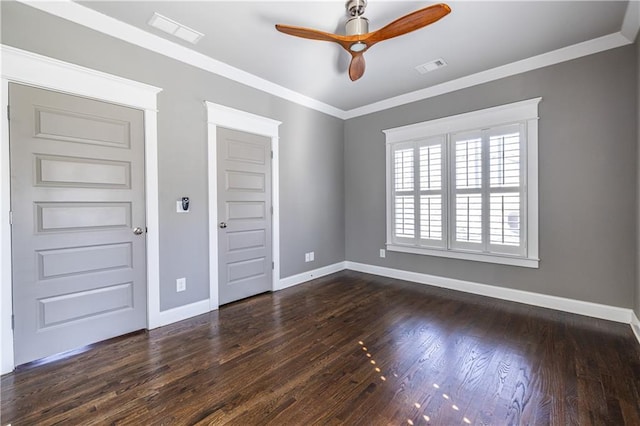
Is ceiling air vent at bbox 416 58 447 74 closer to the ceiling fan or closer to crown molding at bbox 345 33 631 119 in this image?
crown molding at bbox 345 33 631 119

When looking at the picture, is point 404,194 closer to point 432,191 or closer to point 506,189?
point 432,191

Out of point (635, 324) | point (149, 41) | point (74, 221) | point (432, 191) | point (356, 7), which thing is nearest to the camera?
point (356, 7)

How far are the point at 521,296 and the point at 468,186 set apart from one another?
1.44 meters

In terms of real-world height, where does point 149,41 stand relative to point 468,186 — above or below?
above

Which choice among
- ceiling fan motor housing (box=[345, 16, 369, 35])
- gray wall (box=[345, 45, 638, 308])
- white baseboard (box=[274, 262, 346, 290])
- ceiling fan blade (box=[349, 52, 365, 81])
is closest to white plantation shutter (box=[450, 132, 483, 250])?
gray wall (box=[345, 45, 638, 308])

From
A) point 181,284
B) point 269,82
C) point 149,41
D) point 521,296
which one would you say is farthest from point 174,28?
point 521,296

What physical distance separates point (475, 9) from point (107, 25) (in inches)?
125

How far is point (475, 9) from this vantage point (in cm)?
242

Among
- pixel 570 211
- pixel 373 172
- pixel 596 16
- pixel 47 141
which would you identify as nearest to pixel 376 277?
pixel 373 172

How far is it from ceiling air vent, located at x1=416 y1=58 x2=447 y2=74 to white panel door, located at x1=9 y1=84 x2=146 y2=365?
10.3 feet

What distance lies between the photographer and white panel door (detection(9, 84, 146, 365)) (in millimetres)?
2164

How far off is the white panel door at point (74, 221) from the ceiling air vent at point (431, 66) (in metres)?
3.12

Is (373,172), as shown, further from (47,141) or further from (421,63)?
(47,141)

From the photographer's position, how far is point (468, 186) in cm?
371
